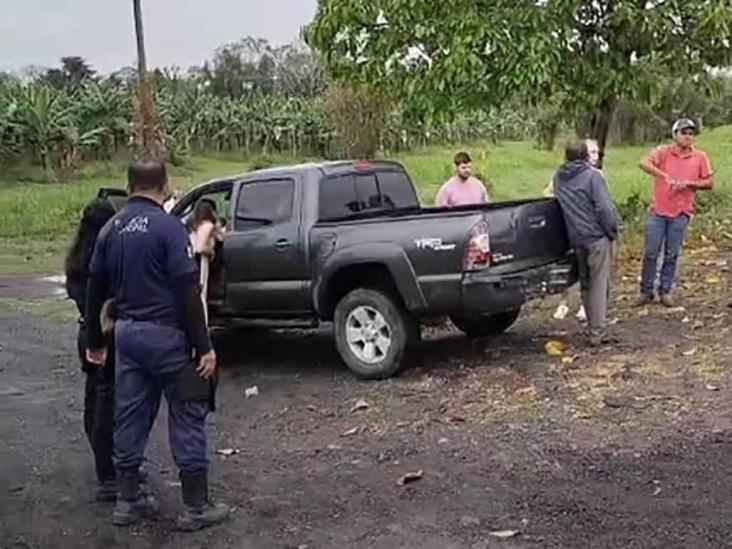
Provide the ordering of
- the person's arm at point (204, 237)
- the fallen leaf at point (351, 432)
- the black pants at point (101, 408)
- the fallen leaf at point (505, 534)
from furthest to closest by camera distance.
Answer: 1. the person's arm at point (204, 237)
2. the fallen leaf at point (351, 432)
3. the black pants at point (101, 408)
4. the fallen leaf at point (505, 534)

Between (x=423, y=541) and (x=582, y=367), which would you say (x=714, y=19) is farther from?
(x=423, y=541)

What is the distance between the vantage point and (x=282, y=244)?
9.34 meters

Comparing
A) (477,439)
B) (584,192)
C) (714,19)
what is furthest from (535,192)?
(477,439)

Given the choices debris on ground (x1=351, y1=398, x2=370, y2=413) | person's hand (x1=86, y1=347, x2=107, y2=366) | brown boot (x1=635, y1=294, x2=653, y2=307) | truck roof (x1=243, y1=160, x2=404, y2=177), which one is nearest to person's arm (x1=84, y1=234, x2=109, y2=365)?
person's hand (x1=86, y1=347, x2=107, y2=366)

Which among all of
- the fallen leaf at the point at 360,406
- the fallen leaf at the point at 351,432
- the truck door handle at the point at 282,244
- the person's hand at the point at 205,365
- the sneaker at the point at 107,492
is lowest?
the fallen leaf at the point at 360,406

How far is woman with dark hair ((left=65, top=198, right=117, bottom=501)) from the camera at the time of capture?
616 centimetres

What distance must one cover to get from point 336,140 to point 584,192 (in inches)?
1012

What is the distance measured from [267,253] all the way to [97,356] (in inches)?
140

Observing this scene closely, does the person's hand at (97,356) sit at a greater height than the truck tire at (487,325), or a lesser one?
greater

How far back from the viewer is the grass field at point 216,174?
20.4 meters

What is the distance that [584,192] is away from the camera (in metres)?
8.95

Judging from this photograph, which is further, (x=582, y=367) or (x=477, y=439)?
(x=582, y=367)

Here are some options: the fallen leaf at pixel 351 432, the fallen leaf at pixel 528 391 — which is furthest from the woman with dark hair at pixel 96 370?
the fallen leaf at pixel 528 391

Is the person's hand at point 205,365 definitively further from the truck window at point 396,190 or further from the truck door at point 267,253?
the truck window at point 396,190
